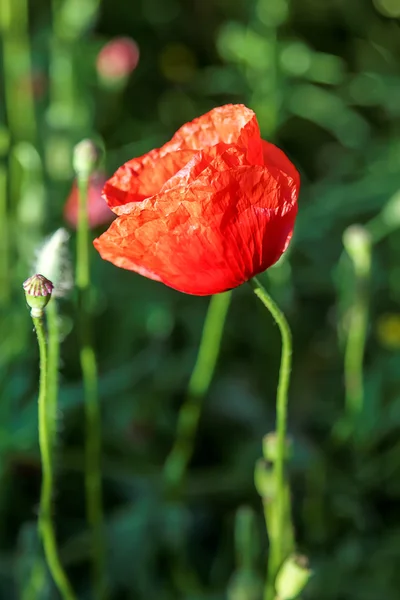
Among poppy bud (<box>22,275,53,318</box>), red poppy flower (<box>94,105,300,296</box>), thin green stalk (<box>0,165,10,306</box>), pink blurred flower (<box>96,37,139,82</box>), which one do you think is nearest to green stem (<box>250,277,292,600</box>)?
red poppy flower (<box>94,105,300,296</box>)

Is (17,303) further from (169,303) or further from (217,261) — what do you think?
(217,261)

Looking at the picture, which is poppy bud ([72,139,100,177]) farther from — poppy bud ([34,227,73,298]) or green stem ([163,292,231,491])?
green stem ([163,292,231,491])

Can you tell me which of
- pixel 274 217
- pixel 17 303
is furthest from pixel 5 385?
pixel 274 217

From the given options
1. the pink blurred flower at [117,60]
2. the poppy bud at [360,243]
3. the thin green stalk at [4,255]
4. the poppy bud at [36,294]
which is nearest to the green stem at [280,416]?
the poppy bud at [36,294]

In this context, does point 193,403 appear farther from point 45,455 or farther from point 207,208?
point 207,208

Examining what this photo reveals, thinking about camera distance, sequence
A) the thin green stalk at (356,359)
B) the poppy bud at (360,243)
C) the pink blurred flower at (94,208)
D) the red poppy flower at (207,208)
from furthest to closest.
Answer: the pink blurred flower at (94,208)
the thin green stalk at (356,359)
the poppy bud at (360,243)
the red poppy flower at (207,208)

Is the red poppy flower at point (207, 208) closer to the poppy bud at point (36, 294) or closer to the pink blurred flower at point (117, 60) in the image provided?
the poppy bud at point (36, 294)
